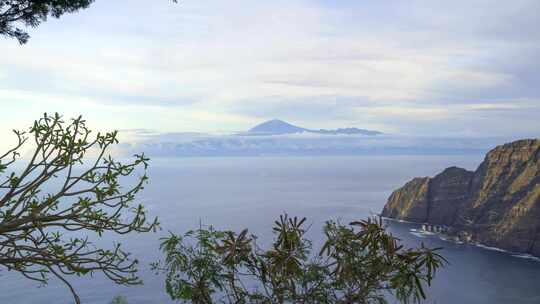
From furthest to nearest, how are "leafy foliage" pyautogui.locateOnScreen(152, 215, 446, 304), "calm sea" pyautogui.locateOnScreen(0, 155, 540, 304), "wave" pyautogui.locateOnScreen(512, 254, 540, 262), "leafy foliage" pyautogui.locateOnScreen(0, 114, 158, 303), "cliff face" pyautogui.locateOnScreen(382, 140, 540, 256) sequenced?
"cliff face" pyautogui.locateOnScreen(382, 140, 540, 256) → "wave" pyautogui.locateOnScreen(512, 254, 540, 262) → "calm sea" pyautogui.locateOnScreen(0, 155, 540, 304) → "leafy foliage" pyautogui.locateOnScreen(152, 215, 446, 304) → "leafy foliage" pyautogui.locateOnScreen(0, 114, 158, 303)

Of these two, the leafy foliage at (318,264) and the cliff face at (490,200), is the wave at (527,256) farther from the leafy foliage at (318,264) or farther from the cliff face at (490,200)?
the leafy foliage at (318,264)

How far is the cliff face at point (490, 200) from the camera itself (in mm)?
109125

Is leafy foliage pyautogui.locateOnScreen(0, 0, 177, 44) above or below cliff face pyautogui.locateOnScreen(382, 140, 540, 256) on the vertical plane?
above

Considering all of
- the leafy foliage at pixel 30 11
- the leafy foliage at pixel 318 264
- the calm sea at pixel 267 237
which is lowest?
the calm sea at pixel 267 237

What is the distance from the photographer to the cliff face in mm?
109125

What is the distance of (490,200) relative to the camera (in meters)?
130

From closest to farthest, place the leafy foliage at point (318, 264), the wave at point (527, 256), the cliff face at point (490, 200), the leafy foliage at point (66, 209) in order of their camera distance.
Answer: the leafy foliage at point (66, 209) → the leafy foliage at point (318, 264) → the wave at point (527, 256) → the cliff face at point (490, 200)

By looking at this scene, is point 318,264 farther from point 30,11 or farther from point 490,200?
point 490,200

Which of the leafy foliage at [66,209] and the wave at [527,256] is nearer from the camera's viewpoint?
the leafy foliage at [66,209]

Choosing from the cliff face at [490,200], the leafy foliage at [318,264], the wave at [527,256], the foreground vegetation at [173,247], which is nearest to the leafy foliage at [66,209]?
the foreground vegetation at [173,247]

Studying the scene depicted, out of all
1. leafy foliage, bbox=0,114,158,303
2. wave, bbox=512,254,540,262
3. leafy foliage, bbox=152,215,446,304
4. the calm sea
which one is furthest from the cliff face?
leafy foliage, bbox=0,114,158,303

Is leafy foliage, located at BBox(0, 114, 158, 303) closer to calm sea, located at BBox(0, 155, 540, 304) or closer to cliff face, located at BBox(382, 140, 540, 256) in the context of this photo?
calm sea, located at BBox(0, 155, 540, 304)

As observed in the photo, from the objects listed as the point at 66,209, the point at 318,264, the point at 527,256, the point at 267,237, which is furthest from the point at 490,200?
the point at 66,209

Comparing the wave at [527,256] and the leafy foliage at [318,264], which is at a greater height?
the leafy foliage at [318,264]
